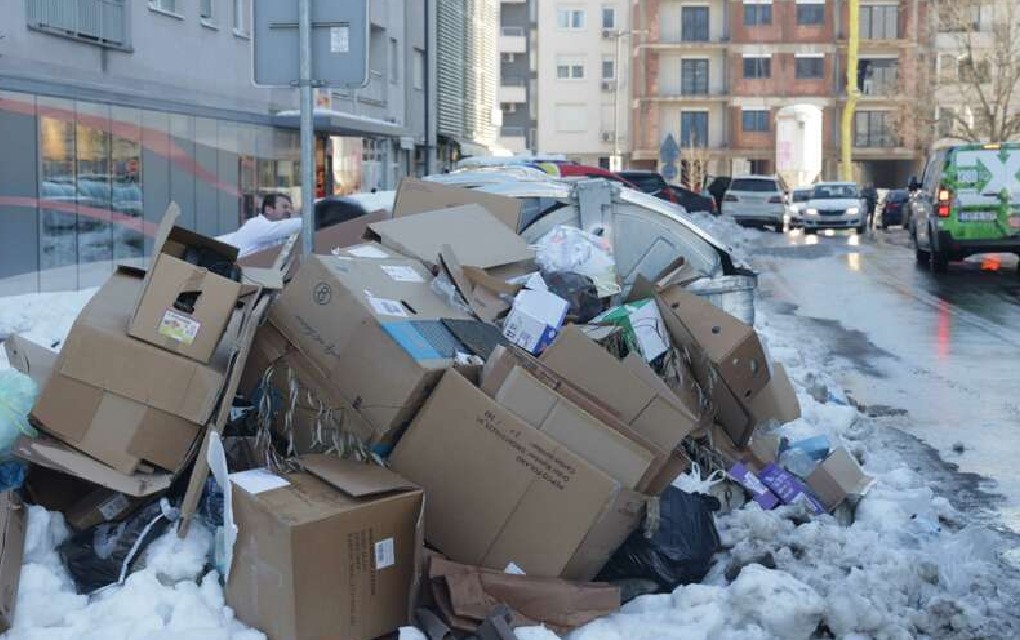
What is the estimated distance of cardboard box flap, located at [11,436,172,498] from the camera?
5129 mm

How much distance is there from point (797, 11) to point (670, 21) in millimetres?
6621

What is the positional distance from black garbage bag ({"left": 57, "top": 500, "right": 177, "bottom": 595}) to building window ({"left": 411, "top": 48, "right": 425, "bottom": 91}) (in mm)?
37374

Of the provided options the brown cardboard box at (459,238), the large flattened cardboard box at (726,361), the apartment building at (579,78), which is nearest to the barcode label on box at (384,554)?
the large flattened cardboard box at (726,361)

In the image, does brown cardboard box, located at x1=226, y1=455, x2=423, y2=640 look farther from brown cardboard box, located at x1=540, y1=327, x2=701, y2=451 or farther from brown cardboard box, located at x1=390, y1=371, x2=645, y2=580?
brown cardboard box, located at x1=540, y1=327, x2=701, y2=451

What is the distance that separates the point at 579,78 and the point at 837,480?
7916 centimetres

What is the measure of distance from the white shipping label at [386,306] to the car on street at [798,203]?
3753 centimetres

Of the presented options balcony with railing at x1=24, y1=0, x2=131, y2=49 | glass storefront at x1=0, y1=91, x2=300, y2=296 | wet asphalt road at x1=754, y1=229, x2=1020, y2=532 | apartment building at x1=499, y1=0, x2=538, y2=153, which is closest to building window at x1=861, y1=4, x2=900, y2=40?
apartment building at x1=499, y1=0, x2=538, y2=153

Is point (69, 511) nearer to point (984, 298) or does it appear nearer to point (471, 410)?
point (471, 410)

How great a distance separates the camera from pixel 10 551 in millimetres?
4809

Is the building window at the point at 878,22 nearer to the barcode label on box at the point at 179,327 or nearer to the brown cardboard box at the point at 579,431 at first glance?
the brown cardboard box at the point at 579,431

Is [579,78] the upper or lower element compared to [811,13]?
lower

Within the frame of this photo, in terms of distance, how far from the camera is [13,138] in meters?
17.3

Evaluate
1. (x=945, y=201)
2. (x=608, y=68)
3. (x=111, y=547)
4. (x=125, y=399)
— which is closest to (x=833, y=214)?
(x=945, y=201)

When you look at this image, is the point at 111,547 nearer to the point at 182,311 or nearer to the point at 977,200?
the point at 182,311
